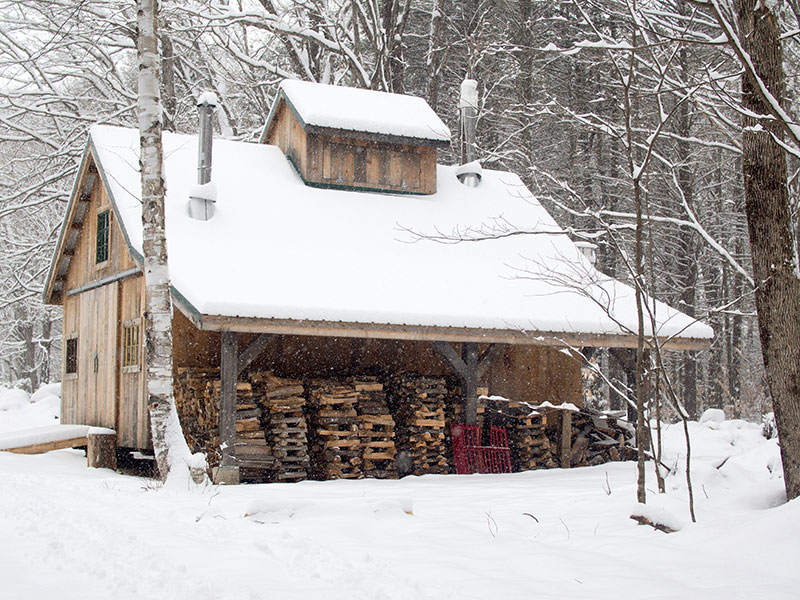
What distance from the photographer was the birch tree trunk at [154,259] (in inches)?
380

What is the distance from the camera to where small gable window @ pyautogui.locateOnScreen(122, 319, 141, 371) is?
1330 centimetres

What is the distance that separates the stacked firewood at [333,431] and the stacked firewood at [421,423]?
97 cm

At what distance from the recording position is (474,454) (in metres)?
13.7

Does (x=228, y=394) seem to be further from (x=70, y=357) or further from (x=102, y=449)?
(x=70, y=357)

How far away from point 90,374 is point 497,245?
307 inches

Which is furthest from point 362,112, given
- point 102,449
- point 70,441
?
point 70,441

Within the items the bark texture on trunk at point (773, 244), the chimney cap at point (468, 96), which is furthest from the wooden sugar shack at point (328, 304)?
the bark texture on trunk at point (773, 244)

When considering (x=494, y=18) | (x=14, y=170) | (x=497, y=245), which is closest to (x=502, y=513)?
(x=497, y=245)

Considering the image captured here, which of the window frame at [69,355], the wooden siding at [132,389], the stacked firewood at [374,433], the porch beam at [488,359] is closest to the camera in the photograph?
the stacked firewood at [374,433]

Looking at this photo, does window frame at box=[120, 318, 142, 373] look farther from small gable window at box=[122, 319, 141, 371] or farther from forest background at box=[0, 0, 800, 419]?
forest background at box=[0, 0, 800, 419]

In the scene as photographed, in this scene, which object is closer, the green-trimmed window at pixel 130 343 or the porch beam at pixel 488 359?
the green-trimmed window at pixel 130 343

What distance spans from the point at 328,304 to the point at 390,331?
0.94m

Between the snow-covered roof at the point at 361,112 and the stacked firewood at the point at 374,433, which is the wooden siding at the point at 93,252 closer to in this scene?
the snow-covered roof at the point at 361,112

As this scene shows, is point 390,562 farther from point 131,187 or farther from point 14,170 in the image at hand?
point 14,170
